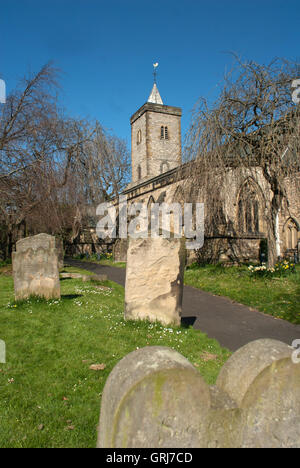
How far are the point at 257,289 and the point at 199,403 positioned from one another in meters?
8.13

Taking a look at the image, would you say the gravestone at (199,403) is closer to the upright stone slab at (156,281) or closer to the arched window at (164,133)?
the upright stone slab at (156,281)

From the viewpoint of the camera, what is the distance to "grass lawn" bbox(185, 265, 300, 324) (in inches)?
287

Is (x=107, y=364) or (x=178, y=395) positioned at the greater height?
(x=178, y=395)

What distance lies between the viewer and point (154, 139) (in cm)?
4356

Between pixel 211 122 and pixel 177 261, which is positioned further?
pixel 211 122

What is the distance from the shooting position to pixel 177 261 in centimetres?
562

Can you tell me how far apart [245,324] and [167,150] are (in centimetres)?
4048

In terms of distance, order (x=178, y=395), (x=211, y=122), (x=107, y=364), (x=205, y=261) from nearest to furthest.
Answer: (x=178, y=395) → (x=107, y=364) → (x=211, y=122) → (x=205, y=261)

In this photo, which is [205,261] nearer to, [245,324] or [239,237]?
[239,237]

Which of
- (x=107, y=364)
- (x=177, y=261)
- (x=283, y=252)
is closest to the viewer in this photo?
(x=107, y=364)

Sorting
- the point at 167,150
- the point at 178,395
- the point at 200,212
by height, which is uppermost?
the point at 167,150

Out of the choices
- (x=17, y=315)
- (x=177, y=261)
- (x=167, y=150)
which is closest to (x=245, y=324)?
(x=177, y=261)

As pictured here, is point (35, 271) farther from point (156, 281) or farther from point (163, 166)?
point (163, 166)

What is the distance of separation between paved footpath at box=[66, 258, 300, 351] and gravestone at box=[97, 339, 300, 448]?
3176 mm
